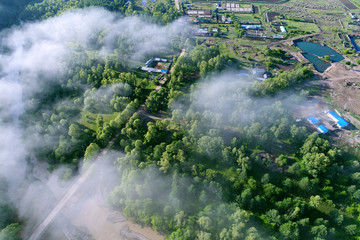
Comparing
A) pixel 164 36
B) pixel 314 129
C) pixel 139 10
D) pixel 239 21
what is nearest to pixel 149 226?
pixel 314 129

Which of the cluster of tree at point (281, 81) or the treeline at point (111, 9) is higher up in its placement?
the treeline at point (111, 9)

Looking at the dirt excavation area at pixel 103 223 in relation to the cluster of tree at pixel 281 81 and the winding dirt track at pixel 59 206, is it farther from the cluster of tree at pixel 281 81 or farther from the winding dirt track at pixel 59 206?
the cluster of tree at pixel 281 81

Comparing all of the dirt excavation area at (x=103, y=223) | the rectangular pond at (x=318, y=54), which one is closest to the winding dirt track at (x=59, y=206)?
the dirt excavation area at (x=103, y=223)

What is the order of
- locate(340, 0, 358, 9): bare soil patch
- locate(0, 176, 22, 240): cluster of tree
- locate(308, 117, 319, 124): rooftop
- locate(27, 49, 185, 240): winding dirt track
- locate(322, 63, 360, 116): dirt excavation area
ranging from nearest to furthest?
locate(0, 176, 22, 240): cluster of tree < locate(27, 49, 185, 240): winding dirt track < locate(308, 117, 319, 124): rooftop < locate(322, 63, 360, 116): dirt excavation area < locate(340, 0, 358, 9): bare soil patch

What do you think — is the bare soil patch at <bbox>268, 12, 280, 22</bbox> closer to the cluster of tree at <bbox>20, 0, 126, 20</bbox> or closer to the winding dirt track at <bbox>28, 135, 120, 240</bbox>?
the cluster of tree at <bbox>20, 0, 126, 20</bbox>

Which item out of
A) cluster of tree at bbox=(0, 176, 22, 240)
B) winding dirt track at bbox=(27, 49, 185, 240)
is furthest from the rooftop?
cluster of tree at bbox=(0, 176, 22, 240)

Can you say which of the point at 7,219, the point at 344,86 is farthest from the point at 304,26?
the point at 7,219

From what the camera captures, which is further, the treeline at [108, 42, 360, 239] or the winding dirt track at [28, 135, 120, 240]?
the winding dirt track at [28, 135, 120, 240]

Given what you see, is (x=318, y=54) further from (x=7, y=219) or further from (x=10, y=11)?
(x=10, y=11)

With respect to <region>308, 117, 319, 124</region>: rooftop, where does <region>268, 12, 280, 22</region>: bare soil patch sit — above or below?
above

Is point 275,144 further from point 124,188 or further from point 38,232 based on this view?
point 38,232
